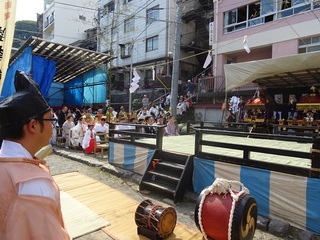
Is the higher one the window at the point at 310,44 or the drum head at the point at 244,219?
the window at the point at 310,44

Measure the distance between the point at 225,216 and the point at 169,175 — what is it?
2.62 metres

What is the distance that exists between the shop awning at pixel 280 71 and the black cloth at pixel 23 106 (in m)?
7.04

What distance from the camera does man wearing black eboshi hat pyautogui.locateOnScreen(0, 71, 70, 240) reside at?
3.10 ft

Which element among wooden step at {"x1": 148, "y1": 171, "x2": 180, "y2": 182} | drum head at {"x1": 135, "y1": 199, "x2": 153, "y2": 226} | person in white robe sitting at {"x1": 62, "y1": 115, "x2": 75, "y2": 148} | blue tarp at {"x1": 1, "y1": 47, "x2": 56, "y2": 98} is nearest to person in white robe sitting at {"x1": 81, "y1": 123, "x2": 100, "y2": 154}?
person in white robe sitting at {"x1": 62, "y1": 115, "x2": 75, "y2": 148}

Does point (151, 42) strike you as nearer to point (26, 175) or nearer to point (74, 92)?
point (74, 92)

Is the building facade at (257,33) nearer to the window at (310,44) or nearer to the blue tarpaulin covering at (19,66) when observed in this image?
the window at (310,44)

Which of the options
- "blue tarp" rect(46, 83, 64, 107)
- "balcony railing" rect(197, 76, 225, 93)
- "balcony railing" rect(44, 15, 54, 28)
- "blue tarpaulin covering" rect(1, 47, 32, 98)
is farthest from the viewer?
"balcony railing" rect(44, 15, 54, 28)

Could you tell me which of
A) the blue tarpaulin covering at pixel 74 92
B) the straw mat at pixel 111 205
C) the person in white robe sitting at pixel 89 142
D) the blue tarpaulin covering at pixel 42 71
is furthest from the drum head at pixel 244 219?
the blue tarpaulin covering at pixel 74 92

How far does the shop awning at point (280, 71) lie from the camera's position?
6.38 m

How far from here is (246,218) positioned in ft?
7.70

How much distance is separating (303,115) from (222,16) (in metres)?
10.1

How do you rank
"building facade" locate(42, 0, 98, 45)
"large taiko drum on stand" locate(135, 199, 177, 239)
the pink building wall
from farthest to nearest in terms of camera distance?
"building facade" locate(42, 0, 98, 45) < the pink building wall < "large taiko drum on stand" locate(135, 199, 177, 239)

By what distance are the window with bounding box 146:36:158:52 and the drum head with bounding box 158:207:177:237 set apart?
20.0 m

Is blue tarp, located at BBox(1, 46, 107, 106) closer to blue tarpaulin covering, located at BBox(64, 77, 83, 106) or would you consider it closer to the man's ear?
blue tarpaulin covering, located at BBox(64, 77, 83, 106)
